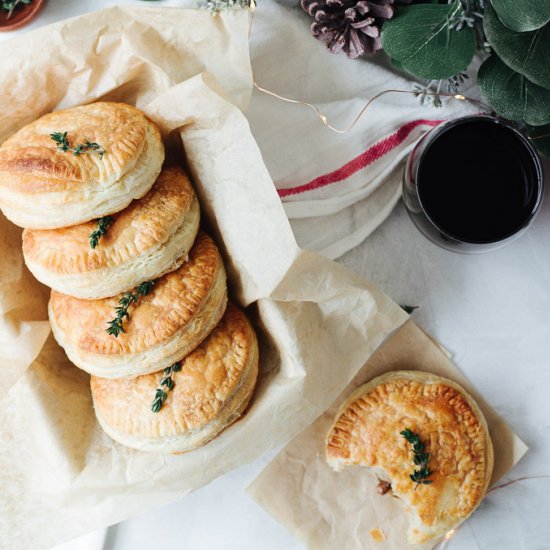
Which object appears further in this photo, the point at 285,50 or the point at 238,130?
the point at 285,50

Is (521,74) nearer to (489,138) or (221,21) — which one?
(489,138)

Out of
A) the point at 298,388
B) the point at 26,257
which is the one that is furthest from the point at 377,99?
the point at 26,257

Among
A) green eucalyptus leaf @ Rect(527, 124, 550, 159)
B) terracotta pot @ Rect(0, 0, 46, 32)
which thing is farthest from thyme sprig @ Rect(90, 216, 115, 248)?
green eucalyptus leaf @ Rect(527, 124, 550, 159)

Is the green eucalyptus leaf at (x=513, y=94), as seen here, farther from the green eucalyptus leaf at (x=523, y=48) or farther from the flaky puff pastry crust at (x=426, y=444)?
the flaky puff pastry crust at (x=426, y=444)

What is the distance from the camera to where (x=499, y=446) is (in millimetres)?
1904

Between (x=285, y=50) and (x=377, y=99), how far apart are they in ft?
0.88

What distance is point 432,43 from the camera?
1514 millimetres

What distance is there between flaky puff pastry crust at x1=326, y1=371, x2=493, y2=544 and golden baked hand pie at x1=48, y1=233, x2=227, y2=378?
0.55m

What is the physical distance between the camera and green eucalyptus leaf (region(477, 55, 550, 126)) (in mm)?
1520

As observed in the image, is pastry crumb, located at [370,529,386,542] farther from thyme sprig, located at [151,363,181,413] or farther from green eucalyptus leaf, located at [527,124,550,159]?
green eucalyptus leaf, located at [527,124,550,159]

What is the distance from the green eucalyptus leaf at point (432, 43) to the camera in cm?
151

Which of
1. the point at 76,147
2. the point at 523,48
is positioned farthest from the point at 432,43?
the point at 76,147

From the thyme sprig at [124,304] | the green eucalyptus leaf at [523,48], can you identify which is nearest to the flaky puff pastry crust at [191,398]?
the thyme sprig at [124,304]

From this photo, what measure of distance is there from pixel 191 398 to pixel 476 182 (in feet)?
2.73
